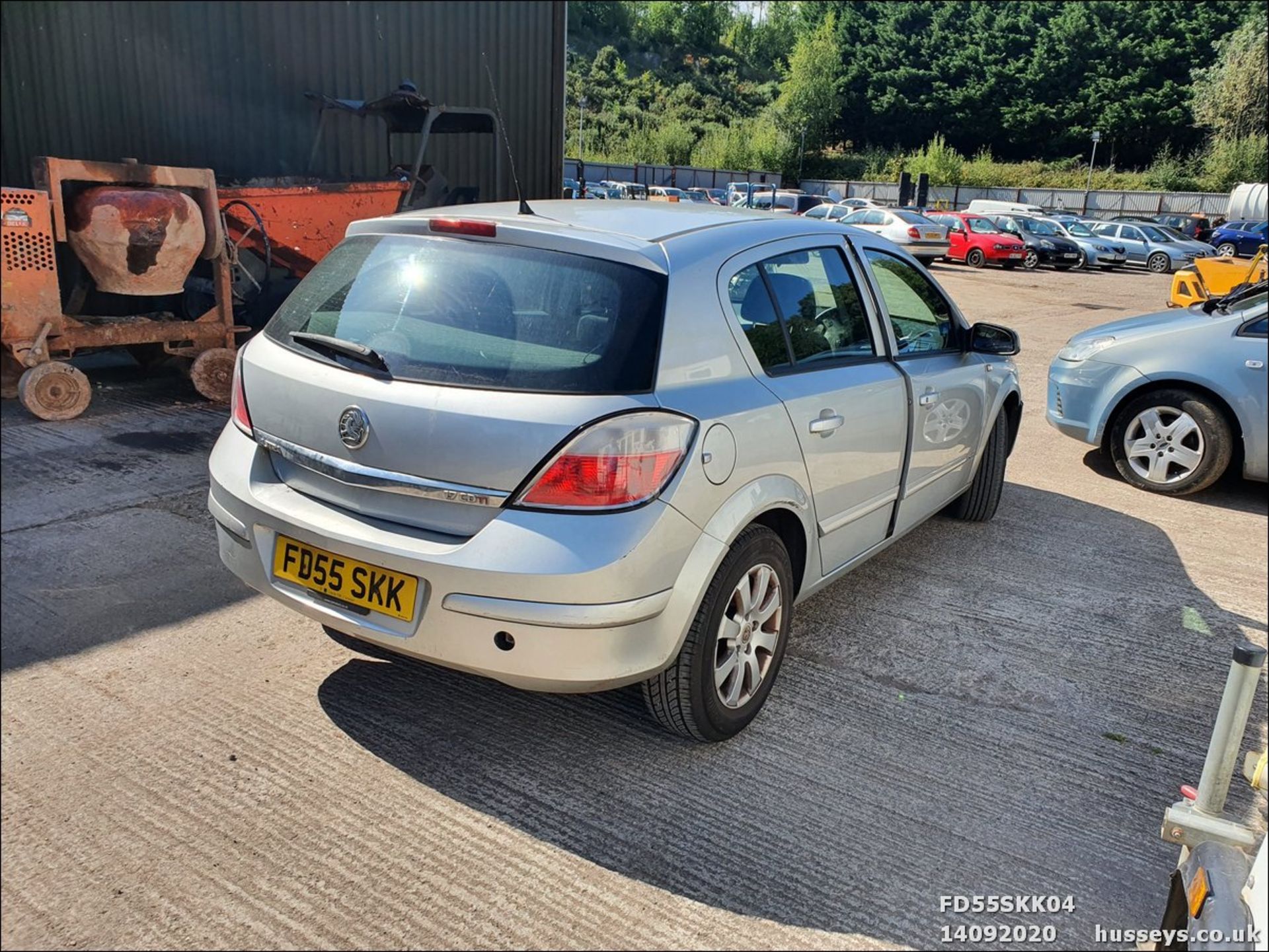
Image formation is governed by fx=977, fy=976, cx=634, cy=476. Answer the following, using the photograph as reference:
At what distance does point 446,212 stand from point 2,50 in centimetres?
714

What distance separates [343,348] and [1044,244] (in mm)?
27867

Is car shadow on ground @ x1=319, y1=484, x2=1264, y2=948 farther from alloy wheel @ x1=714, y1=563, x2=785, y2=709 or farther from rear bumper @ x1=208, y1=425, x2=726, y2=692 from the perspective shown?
rear bumper @ x1=208, y1=425, x2=726, y2=692

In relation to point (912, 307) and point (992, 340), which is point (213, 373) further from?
point (992, 340)

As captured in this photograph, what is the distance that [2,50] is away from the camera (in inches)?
313

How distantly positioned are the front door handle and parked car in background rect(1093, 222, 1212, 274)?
28549mm

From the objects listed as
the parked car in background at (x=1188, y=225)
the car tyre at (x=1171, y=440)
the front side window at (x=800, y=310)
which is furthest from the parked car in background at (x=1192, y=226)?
the front side window at (x=800, y=310)

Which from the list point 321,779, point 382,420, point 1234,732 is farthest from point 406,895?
point 1234,732

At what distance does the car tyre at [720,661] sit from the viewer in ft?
9.00

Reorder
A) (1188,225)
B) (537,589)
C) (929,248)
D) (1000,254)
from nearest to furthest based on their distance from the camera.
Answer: (537,589) < (929,248) < (1000,254) < (1188,225)

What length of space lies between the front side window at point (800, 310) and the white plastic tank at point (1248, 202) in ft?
115

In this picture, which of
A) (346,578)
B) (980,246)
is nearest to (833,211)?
(980,246)

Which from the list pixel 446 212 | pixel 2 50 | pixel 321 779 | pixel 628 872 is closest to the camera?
pixel 628 872

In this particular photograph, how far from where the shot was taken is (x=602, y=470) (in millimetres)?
2434

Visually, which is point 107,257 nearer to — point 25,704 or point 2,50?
point 2,50
